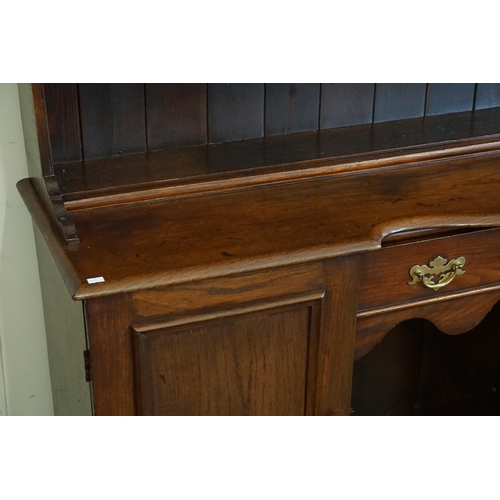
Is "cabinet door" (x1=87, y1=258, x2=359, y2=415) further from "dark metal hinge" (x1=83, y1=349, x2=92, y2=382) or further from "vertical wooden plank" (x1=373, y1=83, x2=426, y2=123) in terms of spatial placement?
"vertical wooden plank" (x1=373, y1=83, x2=426, y2=123)

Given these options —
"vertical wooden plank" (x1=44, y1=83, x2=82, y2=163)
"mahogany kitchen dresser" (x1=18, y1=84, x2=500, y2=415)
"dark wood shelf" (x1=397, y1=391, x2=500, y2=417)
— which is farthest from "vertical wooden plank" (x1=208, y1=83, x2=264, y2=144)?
"dark wood shelf" (x1=397, y1=391, x2=500, y2=417)

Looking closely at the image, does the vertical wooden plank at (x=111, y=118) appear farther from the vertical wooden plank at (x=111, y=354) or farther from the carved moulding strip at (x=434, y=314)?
the carved moulding strip at (x=434, y=314)

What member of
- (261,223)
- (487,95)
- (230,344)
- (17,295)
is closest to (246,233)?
(261,223)

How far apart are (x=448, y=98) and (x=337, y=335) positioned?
678 millimetres

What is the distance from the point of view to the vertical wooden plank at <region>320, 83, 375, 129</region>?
68.3 inches

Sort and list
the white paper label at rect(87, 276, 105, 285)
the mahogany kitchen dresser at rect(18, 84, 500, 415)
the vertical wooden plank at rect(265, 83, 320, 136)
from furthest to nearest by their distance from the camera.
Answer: the vertical wooden plank at rect(265, 83, 320, 136)
the mahogany kitchen dresser at rect(18, 84, 500, 415)
the white paper label at rect(87, 276, 105, 285)

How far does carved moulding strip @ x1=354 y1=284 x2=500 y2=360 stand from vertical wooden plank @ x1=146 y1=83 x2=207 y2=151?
19.4 inches

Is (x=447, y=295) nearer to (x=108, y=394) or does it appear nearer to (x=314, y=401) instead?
(x=314, y=401)

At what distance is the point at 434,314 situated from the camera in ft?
5.07

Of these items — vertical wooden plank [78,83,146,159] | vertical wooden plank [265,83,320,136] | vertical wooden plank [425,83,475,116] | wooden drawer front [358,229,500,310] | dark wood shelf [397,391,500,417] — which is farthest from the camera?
dark wood shelf [397,391,500,417]

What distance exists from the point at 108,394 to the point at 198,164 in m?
0.47

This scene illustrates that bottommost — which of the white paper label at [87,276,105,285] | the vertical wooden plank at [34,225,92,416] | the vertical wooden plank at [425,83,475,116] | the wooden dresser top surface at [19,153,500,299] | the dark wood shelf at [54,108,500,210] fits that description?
the vertical wooden plank at [34,225,92,416]

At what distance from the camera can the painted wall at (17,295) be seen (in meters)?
1.65
